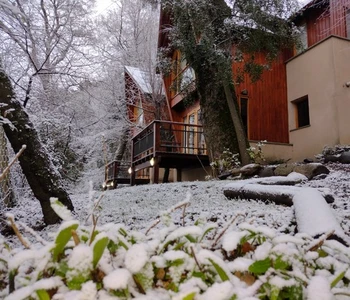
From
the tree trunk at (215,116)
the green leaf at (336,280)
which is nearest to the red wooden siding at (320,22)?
the tree trunk at (215,116)

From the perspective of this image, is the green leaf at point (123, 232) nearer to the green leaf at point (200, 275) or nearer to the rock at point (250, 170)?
the green leaf at point (200, 275)

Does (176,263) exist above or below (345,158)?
below

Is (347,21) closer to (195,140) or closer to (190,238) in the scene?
(195,140)

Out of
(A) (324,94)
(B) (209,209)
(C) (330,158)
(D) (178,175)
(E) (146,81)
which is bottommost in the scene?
(B) (209,209)

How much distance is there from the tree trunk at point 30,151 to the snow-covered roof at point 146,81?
34.6 ft

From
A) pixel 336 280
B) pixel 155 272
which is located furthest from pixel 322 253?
pixel 155 272

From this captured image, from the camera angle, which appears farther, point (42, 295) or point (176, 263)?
point (176, 263)

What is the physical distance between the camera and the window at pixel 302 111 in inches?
412

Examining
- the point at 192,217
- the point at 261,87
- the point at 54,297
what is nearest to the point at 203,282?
the point at 54,297

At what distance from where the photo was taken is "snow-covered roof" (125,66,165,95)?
14.6m

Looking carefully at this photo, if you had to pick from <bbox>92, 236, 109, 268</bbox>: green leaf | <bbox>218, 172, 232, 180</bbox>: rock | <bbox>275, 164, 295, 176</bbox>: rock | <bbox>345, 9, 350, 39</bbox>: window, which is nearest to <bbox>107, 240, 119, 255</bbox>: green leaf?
<bbox>92, 236, 109, 268</bbox>: green leaf

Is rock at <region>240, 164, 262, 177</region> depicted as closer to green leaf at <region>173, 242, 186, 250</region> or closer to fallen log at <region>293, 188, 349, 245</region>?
fallen log at <region>293, 188, 349, 245</region>

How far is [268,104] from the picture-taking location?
11.0 m

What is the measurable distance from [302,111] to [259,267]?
10919mm
